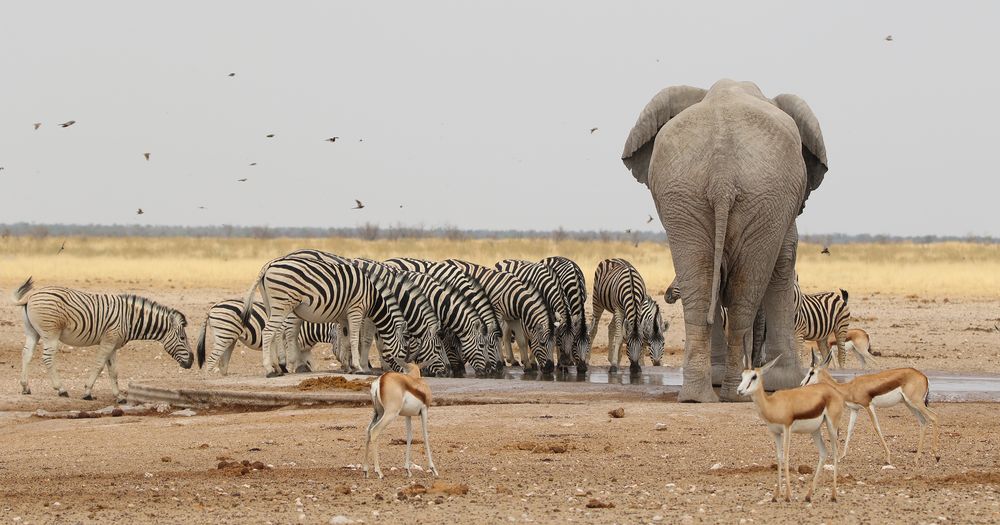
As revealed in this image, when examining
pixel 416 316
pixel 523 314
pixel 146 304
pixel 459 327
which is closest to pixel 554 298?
pixel 523 314

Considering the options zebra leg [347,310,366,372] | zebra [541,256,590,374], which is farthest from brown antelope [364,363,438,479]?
zebra [541,256,590,374]

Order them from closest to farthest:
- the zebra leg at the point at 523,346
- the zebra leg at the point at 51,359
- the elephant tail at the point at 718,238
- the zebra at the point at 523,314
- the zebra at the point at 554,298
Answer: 1. the elephant tail at the point at 718,238
2. the zebra leg at the point at 51,359
3. the zebra at the point at 523,314
4. the zebra at the point at 554,298
5. the zebra leg at the point at 523,346

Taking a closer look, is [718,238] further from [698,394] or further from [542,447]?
[542,447]

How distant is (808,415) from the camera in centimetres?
824

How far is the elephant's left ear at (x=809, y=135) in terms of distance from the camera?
13.8 meters

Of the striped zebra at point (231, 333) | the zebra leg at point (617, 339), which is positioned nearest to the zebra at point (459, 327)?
the striped zebra at point (231, 333)

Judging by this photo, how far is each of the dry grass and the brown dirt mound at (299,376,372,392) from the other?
21.5m

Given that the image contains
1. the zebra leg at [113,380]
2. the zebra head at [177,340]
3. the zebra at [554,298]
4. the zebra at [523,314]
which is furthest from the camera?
the zebra at [554,298]

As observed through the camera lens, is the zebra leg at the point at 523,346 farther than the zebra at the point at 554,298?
Yes

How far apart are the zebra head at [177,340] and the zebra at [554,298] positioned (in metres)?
4.68

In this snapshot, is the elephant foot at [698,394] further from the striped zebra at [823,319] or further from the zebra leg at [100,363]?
the zebra leg at [100,363]

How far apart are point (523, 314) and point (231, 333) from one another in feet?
12.4

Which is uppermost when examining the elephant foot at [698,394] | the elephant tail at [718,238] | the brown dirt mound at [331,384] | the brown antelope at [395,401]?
the elephant tail at [718,238]

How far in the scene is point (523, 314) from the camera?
60.5 feet
